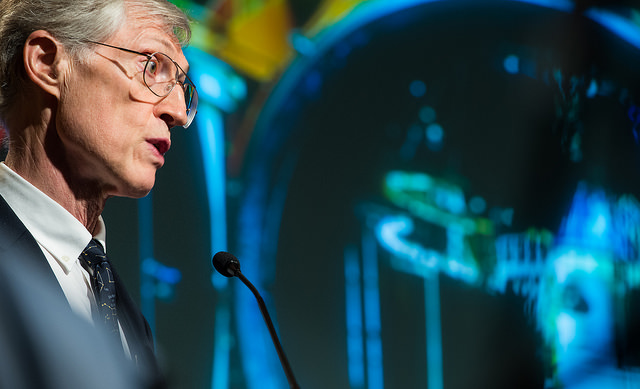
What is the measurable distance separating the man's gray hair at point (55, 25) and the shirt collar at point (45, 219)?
6.9 inches

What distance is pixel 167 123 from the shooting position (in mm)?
1068

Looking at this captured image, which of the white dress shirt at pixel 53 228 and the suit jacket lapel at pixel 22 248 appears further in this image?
the white dress shirt at pixel 53 228

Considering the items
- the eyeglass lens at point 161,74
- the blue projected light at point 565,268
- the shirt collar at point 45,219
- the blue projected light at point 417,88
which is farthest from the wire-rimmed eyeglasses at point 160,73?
the blue projected light at point 417,88

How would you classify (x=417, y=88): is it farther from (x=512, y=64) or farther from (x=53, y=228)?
(x=53, y=228)

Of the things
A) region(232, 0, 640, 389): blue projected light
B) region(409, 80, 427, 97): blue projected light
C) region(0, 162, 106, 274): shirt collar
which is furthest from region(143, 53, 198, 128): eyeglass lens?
region(409, 80, 427, 97): blue projected light

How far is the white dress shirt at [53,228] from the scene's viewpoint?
94cm

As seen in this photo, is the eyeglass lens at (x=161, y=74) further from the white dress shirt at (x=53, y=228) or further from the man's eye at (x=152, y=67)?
the white dress shirt at (x=53, y=228)

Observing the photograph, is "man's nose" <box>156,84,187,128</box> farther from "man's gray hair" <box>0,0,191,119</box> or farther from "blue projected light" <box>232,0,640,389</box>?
"blue projected light" <box>232,0,640,389</box>

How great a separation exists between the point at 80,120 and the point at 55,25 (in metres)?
0.18

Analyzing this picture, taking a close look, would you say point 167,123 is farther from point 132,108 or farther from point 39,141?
point 39,141

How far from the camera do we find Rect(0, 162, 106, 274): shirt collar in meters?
0.94

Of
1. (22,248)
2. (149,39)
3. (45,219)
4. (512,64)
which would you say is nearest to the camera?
(22,248)

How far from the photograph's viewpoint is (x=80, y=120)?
98cm

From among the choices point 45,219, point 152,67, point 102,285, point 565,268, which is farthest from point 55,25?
point 565,268
